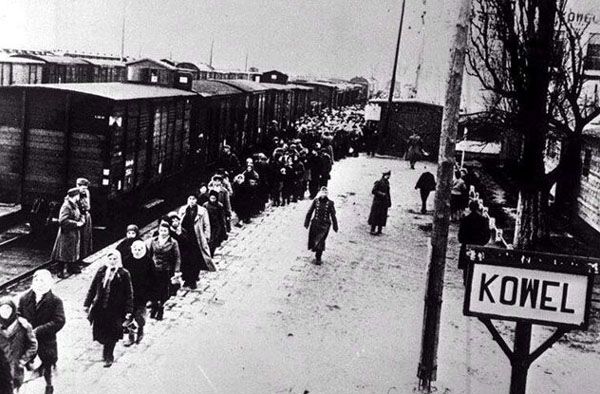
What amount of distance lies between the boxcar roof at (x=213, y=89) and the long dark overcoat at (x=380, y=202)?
7.01 m

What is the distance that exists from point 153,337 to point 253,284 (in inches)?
120

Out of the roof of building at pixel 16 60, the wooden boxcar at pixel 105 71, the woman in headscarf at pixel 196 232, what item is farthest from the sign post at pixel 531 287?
the wooden boxcar at pixel 105 71

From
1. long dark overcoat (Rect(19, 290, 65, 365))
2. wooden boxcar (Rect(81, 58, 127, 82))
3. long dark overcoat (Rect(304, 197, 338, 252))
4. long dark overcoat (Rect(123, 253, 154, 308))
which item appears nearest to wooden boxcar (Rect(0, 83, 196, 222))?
long dark overcoat (Rect(304, 197, 338, 252))

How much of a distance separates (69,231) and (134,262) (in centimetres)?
306

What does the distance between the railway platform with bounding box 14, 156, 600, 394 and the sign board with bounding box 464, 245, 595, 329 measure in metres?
3.16

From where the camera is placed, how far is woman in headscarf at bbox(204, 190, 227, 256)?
1314 centimetres

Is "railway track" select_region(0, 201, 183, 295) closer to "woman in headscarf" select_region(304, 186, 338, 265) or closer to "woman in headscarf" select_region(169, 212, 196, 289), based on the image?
"woman in headscarf" select_region(169, 212, 196, 289)

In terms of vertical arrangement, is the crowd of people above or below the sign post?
below

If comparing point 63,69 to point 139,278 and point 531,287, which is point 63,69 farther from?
point 531,287

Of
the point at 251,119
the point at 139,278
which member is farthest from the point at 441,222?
the point at 251,119

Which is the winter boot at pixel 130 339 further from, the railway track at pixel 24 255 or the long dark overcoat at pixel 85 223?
the long dark overcoat at pixel 85 223

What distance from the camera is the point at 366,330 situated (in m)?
10.2

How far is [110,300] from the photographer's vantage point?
8.09 m

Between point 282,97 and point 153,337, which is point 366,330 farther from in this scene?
point 282,97
